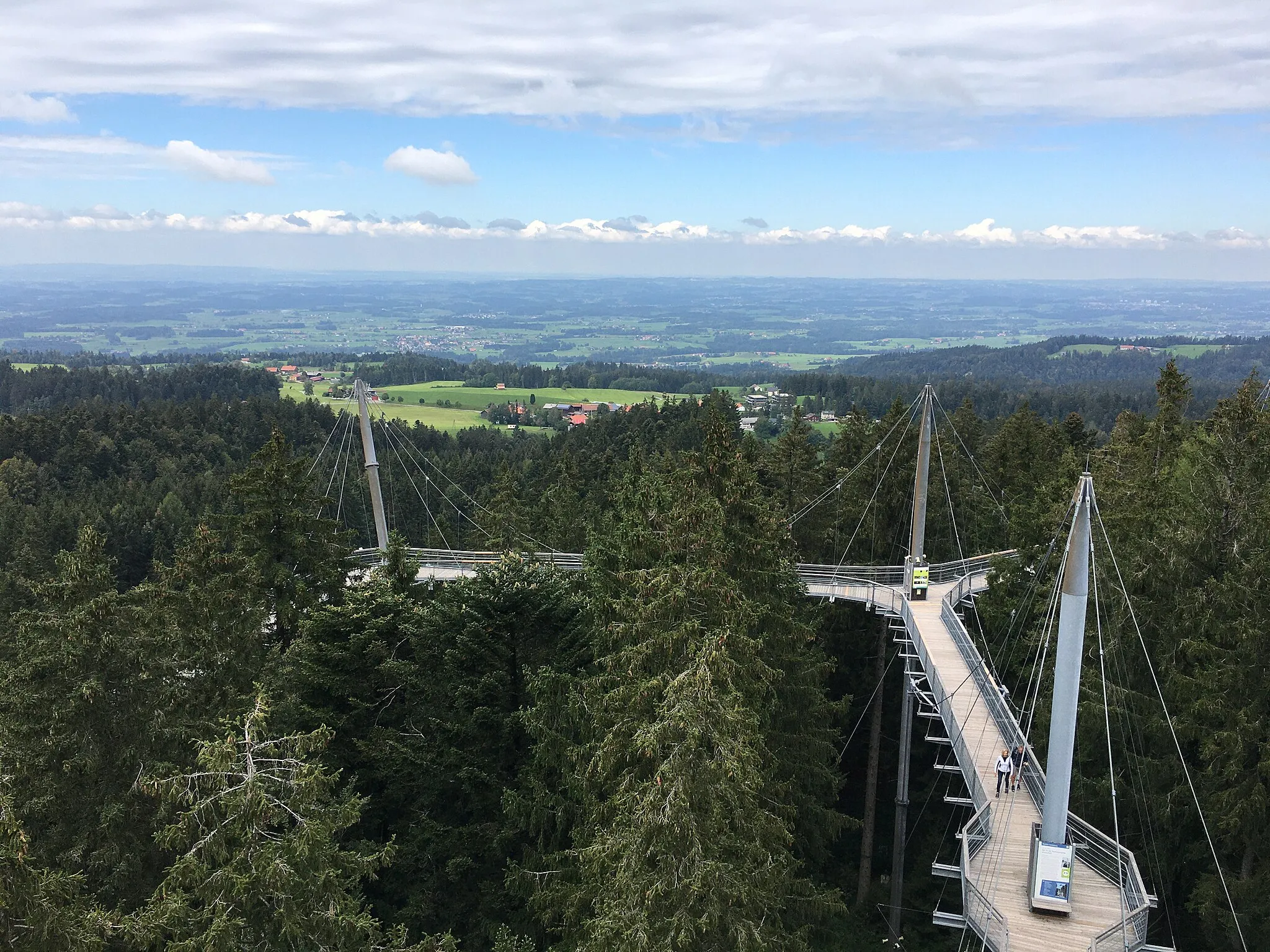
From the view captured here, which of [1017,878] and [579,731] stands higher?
[579,731]

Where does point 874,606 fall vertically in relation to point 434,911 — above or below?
above

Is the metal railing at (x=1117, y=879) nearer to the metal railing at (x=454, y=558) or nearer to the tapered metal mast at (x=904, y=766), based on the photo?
the tapered metal mast at (x=904, y=766)

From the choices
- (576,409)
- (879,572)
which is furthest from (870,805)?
(576,409)

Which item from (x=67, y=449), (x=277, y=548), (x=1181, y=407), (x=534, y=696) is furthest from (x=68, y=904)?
(x=67, y=449)

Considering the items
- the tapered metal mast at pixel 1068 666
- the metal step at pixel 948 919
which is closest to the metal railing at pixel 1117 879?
the tapered metal mast at pixel 1068 666

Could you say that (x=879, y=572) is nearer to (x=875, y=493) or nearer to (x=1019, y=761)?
(x=875, y=493)

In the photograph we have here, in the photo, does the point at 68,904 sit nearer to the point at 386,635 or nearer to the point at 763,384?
the point at 386,635
